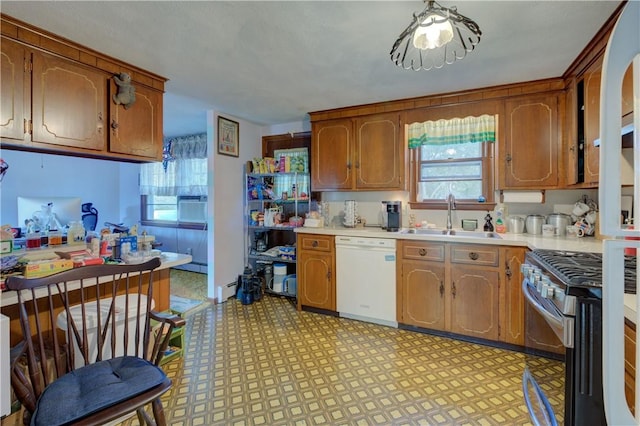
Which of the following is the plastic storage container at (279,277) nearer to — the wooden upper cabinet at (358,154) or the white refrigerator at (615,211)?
the wooden upper cabinet at (358,154)

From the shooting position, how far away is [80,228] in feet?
7.72

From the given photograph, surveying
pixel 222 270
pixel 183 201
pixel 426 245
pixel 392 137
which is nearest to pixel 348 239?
pixel 426 245

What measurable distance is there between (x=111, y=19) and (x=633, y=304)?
2.77 meters

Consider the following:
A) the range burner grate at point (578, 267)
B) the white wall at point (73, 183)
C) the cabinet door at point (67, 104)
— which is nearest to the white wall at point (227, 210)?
the cabinet door at point (67, 104)

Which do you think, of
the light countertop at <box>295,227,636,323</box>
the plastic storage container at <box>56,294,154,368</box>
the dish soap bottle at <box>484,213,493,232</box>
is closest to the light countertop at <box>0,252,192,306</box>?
the plastic storage container at <box>56,294,154,368</box>

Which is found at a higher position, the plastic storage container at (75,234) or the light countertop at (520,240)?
the plastic storage container at (75,234)

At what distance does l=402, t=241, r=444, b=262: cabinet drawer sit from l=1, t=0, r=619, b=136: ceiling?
4.74 feet

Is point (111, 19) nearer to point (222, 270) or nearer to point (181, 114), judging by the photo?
point (181, 114)

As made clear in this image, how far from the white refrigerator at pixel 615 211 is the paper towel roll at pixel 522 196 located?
2.54m

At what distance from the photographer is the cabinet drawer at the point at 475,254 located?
99.0 inches

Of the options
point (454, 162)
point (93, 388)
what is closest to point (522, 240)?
point (454, 162)

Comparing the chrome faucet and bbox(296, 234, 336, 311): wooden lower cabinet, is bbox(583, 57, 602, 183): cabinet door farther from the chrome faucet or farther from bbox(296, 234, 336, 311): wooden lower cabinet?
bbox(296, 234, 336, 311): wooden lower cabinet

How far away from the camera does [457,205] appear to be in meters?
3.14

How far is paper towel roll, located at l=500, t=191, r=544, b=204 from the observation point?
2812mm
